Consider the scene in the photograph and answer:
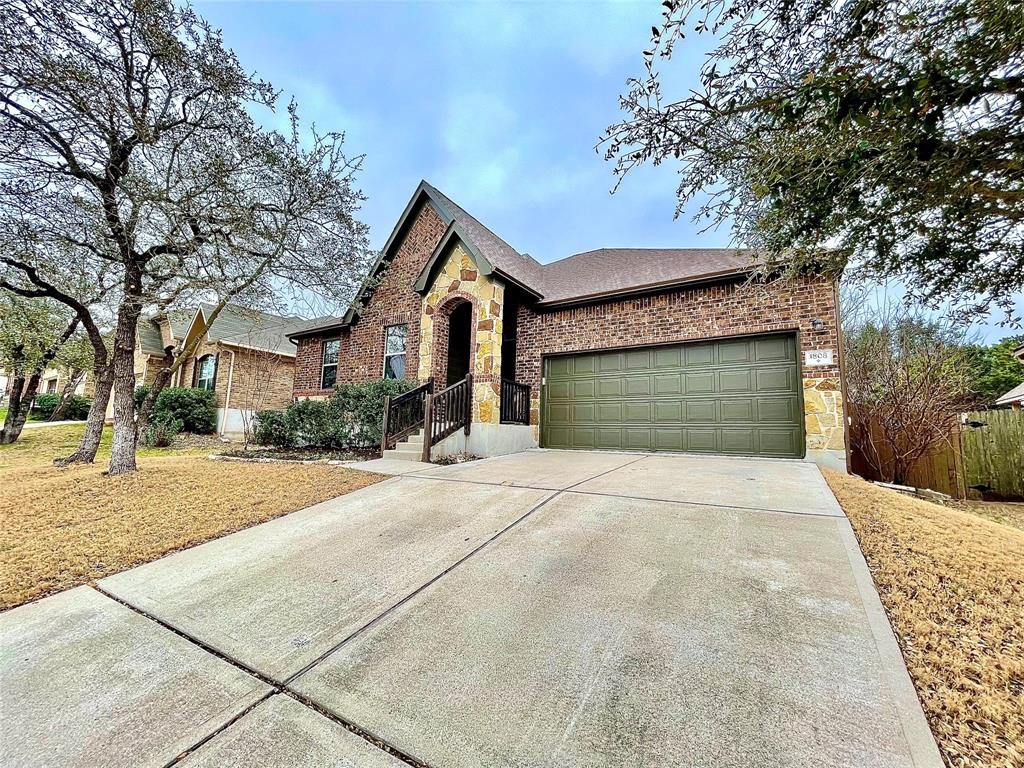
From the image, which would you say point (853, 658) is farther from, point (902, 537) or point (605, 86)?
point (605, 86)

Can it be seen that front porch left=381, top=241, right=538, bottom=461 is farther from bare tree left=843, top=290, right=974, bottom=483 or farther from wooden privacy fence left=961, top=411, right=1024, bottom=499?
wooden privacy fence left=961, top=411, right=1024, bottom=499

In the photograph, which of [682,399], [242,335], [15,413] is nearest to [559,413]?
[682,399]

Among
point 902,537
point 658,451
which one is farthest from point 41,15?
point 658,451

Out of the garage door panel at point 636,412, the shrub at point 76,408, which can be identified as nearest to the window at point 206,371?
the shrub at point 76,408

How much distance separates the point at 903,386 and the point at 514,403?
7.93 m

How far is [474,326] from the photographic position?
28.3ft

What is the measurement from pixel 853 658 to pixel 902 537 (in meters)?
2.04

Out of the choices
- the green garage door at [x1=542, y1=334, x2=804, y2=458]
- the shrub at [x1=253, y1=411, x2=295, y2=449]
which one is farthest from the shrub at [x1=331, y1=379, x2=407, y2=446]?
the green garage door at [x1=542, y1=334, x2=804, y2=458]

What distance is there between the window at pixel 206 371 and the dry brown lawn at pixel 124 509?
997 cm

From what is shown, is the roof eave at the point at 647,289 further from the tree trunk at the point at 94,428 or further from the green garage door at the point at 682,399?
the tree trunk at the point at 94,428

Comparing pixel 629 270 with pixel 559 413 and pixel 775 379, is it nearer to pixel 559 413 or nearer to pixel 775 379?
pixel 559 413

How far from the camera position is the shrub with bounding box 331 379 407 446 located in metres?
8.95

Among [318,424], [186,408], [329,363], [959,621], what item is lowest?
[959,621]

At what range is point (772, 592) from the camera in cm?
236
